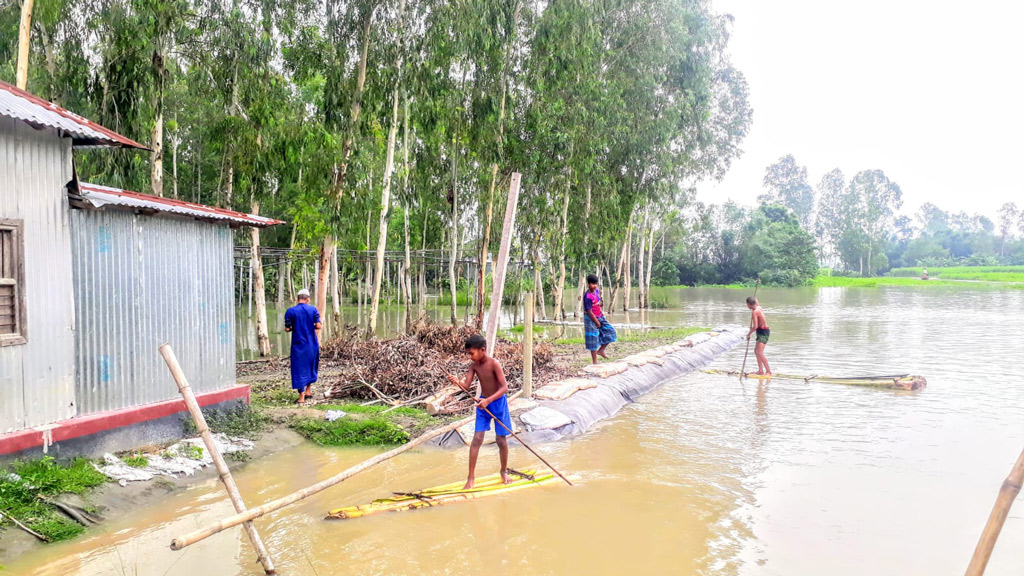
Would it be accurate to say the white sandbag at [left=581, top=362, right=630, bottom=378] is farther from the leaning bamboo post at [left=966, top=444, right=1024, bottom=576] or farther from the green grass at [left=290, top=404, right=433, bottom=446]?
the leaning bamboo post at [left=966, top=444, right=1024, bottom=576]

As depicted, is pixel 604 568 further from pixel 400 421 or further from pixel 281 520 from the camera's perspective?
pixel 400 421

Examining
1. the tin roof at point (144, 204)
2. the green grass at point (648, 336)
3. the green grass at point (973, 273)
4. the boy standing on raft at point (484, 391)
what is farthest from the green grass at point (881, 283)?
the tin roof at point (144, 204)

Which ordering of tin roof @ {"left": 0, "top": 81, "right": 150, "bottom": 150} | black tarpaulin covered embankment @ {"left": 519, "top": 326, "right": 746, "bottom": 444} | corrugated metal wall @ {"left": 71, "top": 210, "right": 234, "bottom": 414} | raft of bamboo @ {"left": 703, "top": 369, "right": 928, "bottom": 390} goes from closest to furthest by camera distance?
tin roof @ {"left": 0, "top": 81, "right": 150, "bottom": 150}, corrugated metal wall @ {"left": 71, "top": 210, "right": 234, "bottom": 414}, black tarpaulin covered embankment @ {"left": 519, "top": 326, "right": 746, "bottom": 444}, raft of bamboo @ {"left": 703, "top": 369, "right": 928, "bottom": 390}

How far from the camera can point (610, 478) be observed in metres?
7.11

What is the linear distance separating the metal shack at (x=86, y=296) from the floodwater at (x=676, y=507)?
1.18 meters

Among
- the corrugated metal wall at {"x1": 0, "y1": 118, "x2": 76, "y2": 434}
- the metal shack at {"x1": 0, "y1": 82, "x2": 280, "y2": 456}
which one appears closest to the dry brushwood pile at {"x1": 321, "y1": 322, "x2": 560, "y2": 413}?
the metal shack at {"x1": 0, "y1": 82, "x2": 280, "y2": 456}

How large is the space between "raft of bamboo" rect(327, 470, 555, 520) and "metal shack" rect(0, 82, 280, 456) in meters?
2.66

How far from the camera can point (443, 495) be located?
6.05 metres

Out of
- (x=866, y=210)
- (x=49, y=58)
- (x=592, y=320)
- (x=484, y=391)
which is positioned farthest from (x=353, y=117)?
(x=866, y=210)

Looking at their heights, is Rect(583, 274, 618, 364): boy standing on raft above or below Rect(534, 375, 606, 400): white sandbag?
above

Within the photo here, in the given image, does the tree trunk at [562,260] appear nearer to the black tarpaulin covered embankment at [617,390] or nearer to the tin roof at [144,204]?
the black tarpaulin covered embankment at [617,390]

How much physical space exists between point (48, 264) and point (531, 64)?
14.3 meters

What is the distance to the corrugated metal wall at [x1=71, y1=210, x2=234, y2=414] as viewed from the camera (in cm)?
631

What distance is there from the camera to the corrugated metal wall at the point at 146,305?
6312 mm
